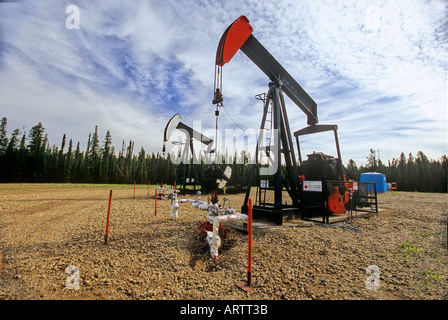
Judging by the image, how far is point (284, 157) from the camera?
8.13 metres

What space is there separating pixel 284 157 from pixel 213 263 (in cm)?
519

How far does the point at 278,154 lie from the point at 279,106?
182 cm

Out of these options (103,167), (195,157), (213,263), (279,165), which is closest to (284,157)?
(279,165)

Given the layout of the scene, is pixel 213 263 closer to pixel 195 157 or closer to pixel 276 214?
pixel 276 214

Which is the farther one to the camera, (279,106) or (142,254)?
(279,106)

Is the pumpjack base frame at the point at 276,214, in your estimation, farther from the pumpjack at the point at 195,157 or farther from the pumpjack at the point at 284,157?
the pumpjack at the point at 195,157

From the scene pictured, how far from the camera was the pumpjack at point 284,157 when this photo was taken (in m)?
6.93

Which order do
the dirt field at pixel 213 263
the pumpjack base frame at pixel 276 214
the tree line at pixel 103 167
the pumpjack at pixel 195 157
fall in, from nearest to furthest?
the dirt field at pixel 213 263 → the pumpjack base frame at pixel 276 214 → the pumpjack at pixel 195 157 → the tree line at pixel 103 167

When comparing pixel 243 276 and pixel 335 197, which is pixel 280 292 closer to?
pixel 243 276

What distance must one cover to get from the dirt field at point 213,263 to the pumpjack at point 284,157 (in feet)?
4.06

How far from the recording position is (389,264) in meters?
4.11

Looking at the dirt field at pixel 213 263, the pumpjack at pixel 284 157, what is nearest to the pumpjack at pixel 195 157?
the pumpjack at pixel 284 157
